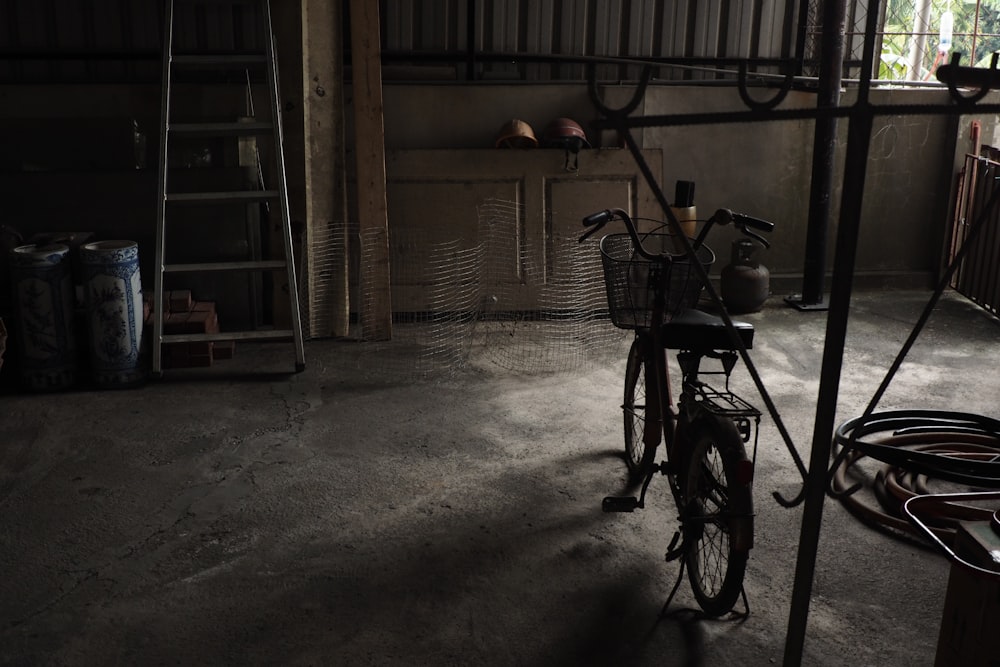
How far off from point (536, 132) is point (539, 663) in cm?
493

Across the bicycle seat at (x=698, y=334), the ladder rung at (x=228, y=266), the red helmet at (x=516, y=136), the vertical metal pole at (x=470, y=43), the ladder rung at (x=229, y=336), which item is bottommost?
the ladder rung at (x=229, y=336)

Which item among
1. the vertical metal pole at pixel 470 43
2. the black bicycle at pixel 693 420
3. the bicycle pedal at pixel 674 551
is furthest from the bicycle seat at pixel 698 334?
the vertical metal pole at pixel 470 43

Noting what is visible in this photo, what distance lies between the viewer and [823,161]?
7.07m

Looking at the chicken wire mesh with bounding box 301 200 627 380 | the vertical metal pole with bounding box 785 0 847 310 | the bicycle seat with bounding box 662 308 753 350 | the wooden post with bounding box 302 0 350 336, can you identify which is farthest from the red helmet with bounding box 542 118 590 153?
the bicycle seat with bounding box 662 308 753 350

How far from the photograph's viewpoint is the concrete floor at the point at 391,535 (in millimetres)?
3217

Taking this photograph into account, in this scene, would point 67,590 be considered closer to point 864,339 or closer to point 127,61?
point 127,61

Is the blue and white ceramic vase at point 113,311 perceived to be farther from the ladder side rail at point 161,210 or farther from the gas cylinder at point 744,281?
the gas cylinder at point 744,281

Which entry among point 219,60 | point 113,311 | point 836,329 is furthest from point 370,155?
point 836,329

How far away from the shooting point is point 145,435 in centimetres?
493

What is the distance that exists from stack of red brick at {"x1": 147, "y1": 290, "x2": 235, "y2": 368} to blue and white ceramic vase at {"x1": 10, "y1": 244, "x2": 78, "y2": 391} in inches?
20.0

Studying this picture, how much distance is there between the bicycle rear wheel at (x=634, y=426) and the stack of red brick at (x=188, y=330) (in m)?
2.77

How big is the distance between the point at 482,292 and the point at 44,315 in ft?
9.56

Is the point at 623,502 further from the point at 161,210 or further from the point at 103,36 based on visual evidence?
the point at 103,36

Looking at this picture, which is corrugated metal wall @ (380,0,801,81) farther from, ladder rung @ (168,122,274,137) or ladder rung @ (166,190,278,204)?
ladder rung @ (166,190,278,204)
